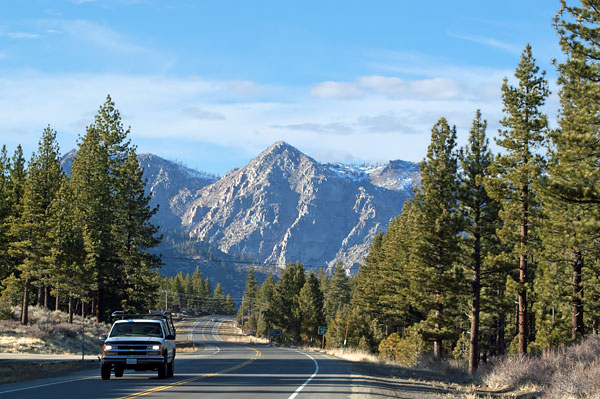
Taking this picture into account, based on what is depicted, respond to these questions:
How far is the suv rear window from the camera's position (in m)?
21.8

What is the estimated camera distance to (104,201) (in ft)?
194

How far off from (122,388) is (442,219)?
2996cm

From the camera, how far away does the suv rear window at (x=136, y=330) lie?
21.8 m

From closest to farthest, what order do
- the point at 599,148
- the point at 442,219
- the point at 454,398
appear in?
the point at 454,398 < the point at 599,148 < the point at 442,219

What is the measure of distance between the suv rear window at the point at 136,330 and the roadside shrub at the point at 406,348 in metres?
29.3

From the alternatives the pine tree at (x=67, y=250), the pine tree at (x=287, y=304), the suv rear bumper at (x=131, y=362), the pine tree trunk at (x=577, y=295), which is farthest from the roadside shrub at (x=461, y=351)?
the suv rear bumper at (x=131, y=362)

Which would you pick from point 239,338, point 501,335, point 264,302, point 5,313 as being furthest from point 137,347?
point 264,302

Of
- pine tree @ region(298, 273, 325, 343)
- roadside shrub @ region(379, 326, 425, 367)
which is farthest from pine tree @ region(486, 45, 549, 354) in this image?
pine tree @ region(298, 273, 325, 343)

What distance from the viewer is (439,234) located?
44719mm

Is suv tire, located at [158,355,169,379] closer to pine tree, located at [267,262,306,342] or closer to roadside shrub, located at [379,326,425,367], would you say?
roadside shrub, located at [379,326,425,367]

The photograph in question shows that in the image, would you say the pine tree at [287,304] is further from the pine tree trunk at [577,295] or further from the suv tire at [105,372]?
the suv tire at [105,372]

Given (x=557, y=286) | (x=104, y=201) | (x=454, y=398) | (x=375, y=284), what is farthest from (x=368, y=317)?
(x=454, y=398)

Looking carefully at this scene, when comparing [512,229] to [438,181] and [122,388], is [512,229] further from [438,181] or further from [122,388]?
[122,388]

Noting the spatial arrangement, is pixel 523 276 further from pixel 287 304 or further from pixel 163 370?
pixel 287 304
